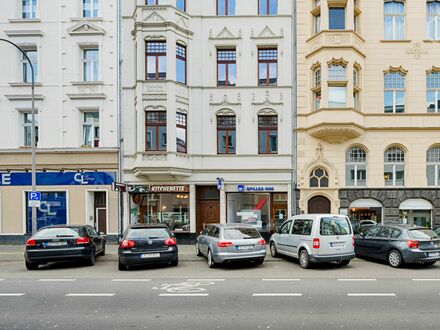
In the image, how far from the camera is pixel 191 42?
16.1 m

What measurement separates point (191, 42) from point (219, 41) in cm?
147

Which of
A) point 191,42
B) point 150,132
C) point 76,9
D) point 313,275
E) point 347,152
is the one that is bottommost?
point 313,275

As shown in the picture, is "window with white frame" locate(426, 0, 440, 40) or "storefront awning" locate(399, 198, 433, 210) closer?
"storefront awning" locate(399, 198, 433, 210)

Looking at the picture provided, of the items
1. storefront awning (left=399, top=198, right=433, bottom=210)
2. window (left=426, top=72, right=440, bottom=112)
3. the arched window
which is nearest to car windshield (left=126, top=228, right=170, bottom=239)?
the arched window

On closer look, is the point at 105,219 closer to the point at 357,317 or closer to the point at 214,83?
the point at 214,83

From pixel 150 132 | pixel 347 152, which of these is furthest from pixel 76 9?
pixel 347 152

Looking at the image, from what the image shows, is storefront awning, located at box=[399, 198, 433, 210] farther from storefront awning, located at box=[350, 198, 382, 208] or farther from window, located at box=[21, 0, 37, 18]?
window, located at box=[21, 0, 37, 18]

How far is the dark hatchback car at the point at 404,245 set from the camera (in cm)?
952

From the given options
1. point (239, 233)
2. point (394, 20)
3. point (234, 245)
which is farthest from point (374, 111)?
point (234, 245)

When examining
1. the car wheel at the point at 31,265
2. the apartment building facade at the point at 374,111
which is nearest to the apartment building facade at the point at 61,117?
the car wheel at the point at 31,265

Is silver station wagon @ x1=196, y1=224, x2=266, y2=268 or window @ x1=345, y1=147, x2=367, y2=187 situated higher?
window @ x1=345, y1=147, x2=367, y2=187

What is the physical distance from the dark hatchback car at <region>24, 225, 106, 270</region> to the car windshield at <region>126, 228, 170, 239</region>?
5.91ft

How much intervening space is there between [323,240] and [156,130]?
9.65 meters

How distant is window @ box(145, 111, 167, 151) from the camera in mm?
15438
